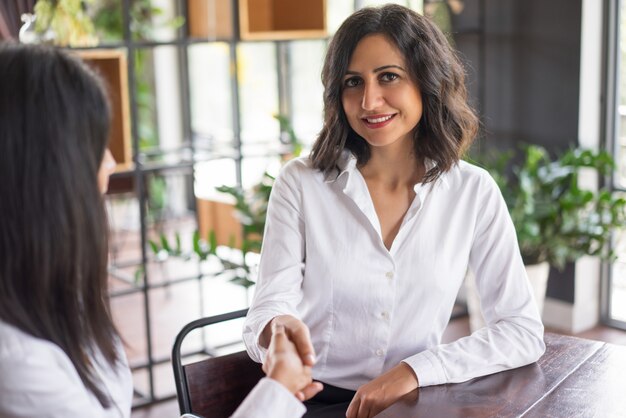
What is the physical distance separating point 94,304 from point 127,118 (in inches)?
90.1

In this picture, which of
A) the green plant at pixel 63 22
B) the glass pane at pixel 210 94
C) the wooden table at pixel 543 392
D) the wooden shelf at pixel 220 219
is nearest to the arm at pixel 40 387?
the wooden table at pixel 543 392

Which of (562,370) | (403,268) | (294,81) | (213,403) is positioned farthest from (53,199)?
(294,81)

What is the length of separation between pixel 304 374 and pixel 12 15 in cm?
216

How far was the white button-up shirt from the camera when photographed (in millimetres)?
1792

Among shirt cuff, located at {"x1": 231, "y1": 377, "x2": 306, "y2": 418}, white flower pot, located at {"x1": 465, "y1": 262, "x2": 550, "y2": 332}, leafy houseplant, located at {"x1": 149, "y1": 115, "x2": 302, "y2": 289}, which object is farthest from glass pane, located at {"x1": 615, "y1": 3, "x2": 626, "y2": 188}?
shirt cuff, located at {"x1": 231, "y1": 377, "x2": 306, "y2": 418}

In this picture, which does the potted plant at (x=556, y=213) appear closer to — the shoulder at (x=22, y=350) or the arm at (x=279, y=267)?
the arm at (x=279, y=267)

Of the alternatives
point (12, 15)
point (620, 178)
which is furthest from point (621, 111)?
point (12, 15)

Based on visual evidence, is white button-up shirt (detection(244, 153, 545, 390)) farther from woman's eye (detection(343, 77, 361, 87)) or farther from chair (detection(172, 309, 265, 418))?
woman's eye (detection(343, 77, 361, 87))

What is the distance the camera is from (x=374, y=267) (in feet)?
5.89

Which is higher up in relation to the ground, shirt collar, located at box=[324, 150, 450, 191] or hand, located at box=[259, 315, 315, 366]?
shirt collar, located at box=[324, 150, 450, 191]

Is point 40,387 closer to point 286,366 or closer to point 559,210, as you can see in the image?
point 286,366

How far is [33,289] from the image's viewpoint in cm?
110

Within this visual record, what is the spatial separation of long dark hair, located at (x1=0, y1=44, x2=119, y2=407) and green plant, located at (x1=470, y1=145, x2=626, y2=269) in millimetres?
2724

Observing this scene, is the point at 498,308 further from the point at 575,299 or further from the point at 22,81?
the point at 575,299
